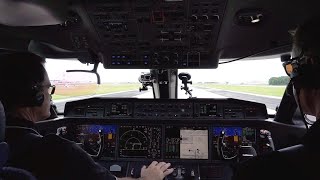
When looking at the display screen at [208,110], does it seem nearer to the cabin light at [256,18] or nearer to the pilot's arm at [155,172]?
the pilot's arm at [155,172]

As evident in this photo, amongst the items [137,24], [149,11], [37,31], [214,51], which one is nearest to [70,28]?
[37,31]

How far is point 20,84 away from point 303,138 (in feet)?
4.52

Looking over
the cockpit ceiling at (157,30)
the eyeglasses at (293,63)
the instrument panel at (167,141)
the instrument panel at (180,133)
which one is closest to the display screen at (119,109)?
the instrument panel at (180,133)

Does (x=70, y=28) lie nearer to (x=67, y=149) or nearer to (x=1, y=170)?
(x=67, y=149)

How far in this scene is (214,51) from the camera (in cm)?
282

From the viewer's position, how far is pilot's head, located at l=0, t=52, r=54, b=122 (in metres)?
1.77

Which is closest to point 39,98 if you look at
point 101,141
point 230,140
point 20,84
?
point 20,84

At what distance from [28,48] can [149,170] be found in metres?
1.56

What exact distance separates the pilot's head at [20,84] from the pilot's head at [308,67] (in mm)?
1288

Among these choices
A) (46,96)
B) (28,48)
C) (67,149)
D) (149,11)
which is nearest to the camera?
(67,149)

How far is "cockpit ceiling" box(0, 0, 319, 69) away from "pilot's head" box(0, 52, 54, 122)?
2.15ft

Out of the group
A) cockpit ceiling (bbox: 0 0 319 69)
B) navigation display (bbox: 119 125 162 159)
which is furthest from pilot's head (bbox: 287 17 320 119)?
navigation display (bbox: 119 125 162 159)

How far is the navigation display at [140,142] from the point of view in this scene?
3143 millimetres

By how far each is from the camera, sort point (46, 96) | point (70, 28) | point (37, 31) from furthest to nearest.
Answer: point (37, 31) < point (70, 28) < point (46, 96)
